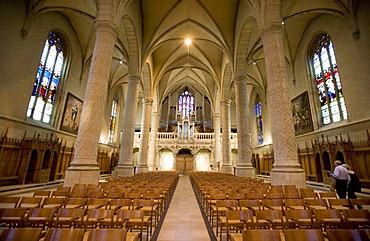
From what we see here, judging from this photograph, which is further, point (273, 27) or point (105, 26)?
point (105, 26)

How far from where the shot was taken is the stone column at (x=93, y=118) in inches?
233

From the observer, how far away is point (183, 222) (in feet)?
13.5

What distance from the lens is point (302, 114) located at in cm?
1368

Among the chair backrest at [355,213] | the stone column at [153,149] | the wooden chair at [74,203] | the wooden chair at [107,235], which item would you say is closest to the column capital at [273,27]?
the chair backrest at [355,213]

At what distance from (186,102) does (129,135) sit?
16.8m

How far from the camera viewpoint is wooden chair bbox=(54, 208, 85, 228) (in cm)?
259

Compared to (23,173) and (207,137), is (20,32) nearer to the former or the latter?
(23,173)

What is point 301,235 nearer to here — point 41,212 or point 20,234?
point 20,234

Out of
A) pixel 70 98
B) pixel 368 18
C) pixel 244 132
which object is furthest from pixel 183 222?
A: pixel 70 98

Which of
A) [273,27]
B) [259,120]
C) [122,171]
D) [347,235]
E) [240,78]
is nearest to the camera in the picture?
[347,235]

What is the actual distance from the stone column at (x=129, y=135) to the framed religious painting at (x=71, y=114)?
5.28m

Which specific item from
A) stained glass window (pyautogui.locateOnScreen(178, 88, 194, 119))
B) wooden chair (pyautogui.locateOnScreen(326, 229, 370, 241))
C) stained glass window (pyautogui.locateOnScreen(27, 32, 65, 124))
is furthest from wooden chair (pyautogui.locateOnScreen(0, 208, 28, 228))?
stained glass window (pyautogui.locateOnScreen(178, 88, 194, 119))

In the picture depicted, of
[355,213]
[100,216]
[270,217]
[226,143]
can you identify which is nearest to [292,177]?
[355,213]

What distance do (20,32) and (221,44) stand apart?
1229 cm
